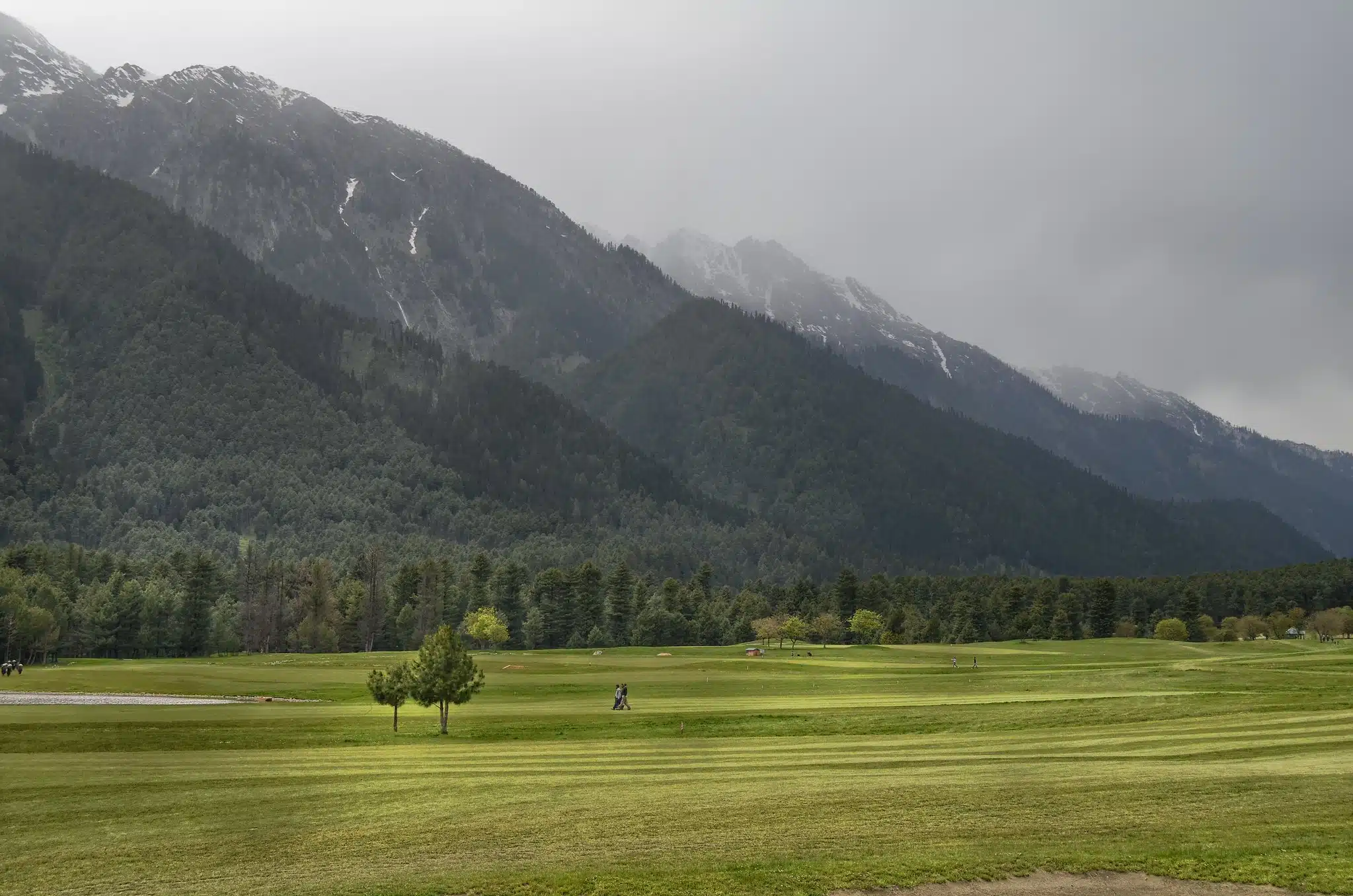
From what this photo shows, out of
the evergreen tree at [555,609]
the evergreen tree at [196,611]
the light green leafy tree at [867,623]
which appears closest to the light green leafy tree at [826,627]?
the light green leafy tree at [867,623]

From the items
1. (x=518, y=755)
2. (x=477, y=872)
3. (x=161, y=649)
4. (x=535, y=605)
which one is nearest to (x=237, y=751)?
(x=518, y=755)

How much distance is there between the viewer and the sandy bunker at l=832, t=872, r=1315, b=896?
22547mm

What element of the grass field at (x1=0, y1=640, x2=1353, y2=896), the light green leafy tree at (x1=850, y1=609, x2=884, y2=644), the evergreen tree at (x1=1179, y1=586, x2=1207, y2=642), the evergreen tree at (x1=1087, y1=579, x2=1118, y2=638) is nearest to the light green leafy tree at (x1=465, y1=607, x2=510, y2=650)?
the light green leafy tree at (x1=850, y1=609, x2=884, y2=644)

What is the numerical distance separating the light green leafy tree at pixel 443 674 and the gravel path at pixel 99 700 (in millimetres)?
19872

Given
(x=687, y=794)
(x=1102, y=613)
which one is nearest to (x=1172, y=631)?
(x=1102, y=613)

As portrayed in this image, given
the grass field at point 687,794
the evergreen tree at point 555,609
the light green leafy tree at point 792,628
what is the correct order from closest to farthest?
1. the grass field at point 687,794
2. the light green leafy tree at point 792,628
3. the evergreen tree at point 555,609

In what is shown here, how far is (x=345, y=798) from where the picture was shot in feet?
109

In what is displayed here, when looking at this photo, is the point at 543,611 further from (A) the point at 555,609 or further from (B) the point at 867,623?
(B) the point at 867,623

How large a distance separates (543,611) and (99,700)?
378ft

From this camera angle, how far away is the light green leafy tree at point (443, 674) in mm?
58688

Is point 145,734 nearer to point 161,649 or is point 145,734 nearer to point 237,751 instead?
point 237,751

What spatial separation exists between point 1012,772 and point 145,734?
139ft

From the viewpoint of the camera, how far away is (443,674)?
2317 inches

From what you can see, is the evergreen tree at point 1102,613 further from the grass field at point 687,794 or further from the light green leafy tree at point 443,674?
the light green leafy tree at point 443,674
